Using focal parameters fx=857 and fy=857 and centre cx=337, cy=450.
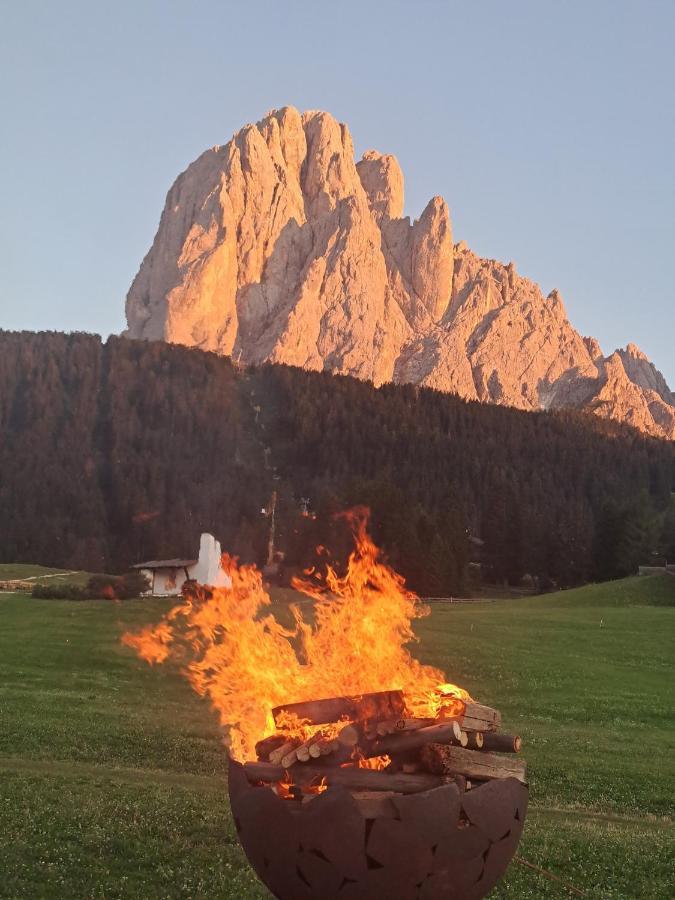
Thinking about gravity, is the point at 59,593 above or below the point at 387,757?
below

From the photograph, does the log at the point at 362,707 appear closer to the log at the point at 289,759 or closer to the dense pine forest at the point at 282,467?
the log at the point at 289,759

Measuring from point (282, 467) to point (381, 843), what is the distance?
15747 cm

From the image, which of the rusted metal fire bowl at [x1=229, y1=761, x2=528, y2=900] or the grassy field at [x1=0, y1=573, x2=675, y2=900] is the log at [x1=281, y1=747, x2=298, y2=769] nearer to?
the rusted metal fire bowl at [x1=229, y1=761, x2=528, y2=900]

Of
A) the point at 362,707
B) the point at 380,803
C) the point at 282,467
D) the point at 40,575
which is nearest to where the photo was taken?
the point at 380,803

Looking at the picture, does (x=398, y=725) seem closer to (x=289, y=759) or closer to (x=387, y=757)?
(x=387, y=757)

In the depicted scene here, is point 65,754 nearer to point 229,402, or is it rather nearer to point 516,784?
point 516,784

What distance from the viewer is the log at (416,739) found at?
750 cm

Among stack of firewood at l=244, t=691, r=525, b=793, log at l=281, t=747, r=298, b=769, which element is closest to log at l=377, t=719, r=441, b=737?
stack of firewood at l=244, t=691, r=525, b=793

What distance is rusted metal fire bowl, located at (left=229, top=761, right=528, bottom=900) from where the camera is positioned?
262 inches

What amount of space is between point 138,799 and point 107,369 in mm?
164569

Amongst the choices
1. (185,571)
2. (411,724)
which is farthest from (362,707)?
(185,571)

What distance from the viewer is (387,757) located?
25.5 ft

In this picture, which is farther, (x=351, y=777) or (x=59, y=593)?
(x=59, y=593)

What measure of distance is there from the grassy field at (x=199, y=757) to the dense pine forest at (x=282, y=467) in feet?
134
